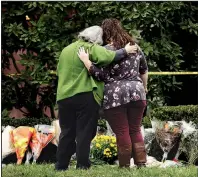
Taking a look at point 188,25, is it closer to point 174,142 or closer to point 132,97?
point 174,142

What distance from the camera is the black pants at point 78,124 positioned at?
23.2 ft

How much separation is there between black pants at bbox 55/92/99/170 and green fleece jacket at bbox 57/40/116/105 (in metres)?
0.07

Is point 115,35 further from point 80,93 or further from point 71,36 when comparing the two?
point 71,36

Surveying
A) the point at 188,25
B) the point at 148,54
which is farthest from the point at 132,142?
the point at 188,25

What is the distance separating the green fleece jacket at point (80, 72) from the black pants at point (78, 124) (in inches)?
2.8

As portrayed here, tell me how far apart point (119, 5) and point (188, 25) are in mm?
1371

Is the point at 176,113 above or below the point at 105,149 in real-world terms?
above

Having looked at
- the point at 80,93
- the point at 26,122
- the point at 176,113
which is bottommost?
the point at 26,122

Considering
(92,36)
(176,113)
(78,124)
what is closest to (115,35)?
(92,36)

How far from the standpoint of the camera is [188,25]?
9578mm

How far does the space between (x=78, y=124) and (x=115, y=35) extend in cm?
114

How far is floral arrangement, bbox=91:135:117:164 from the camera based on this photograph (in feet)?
25.8

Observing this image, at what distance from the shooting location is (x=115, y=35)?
23.8ft

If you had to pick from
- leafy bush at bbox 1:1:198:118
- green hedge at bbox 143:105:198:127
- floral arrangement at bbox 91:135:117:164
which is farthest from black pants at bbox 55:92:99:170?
green hedge at bbox 143:105:198:127
